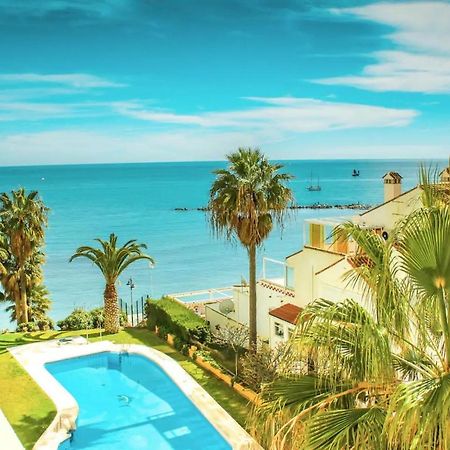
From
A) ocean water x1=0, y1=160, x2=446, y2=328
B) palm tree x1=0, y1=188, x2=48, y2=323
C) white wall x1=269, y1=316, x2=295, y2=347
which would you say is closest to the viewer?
white wall x1=269, y1=316, x2=295, y2=347

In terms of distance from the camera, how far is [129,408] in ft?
62.7

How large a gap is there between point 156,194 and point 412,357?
159336 millimetres

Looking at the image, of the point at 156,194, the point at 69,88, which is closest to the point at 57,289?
the point at 69,88

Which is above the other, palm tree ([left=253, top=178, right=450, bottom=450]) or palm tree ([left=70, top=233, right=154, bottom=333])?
palm tree ([left=253, top=178, right=450, bottom=450])

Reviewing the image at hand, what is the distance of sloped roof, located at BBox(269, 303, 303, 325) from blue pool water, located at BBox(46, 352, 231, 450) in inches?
188

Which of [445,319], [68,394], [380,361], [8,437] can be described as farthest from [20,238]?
[445,319]

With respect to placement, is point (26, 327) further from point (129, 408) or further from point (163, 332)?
point (129, 408)

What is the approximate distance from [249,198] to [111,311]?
10.8 metres

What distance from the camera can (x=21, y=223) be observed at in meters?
27.4

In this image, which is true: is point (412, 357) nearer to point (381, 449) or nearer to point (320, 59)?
point (381, 449)

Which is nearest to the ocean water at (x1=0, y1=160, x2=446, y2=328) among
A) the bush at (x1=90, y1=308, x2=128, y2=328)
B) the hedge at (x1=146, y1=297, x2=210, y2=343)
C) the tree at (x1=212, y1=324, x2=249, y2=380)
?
the hedge at (x1=146, y1=297, x2=210, y2=343)

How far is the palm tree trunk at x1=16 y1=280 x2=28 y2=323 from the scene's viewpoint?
28.6 meters

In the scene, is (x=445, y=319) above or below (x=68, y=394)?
above

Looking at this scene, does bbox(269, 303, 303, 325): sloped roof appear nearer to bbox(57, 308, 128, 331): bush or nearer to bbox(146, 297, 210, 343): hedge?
bbox(146, 297, 210, 343): hedge
